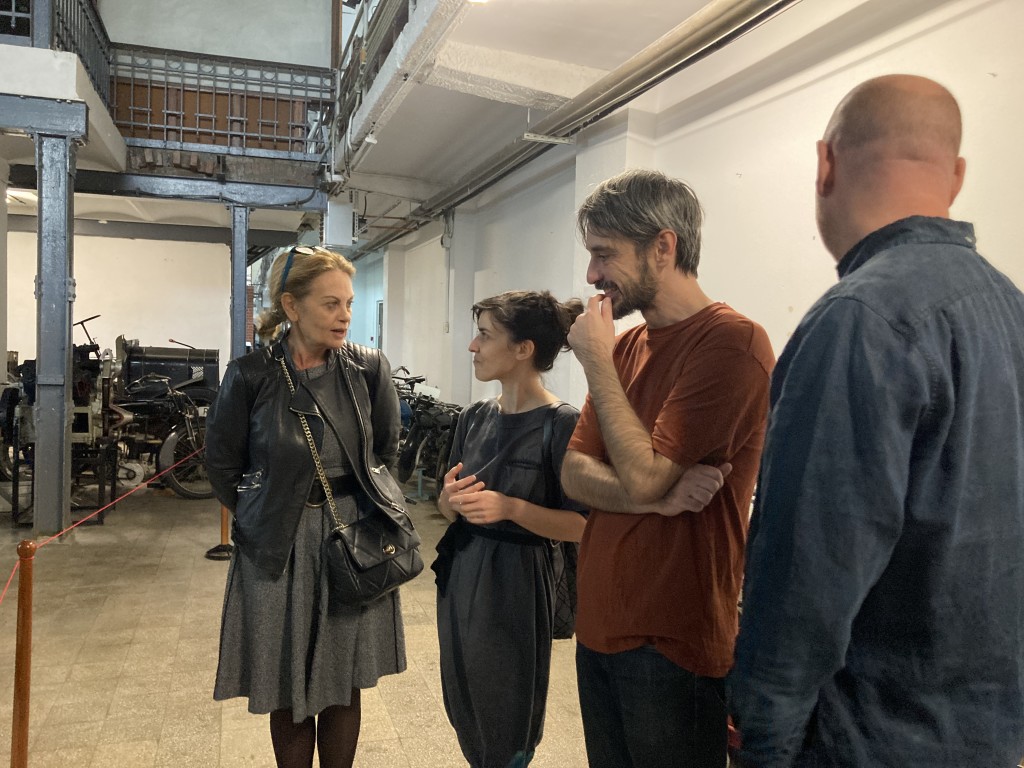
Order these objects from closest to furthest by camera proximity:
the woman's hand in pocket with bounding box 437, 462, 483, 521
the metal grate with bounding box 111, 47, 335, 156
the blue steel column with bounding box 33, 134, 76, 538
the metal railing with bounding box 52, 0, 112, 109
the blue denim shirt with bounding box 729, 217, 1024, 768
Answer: the blue denim shirt with bounding box 729, 217, 1024, 768
the woman's hand in pocket with bounding box 437, 462, 483, 521
the blue steel column with bounding box 33, 134, 76, 538
the metal railing with bounding box 52, 0, 112, 109
the metal grate with bounding box 111, 47, 335, 156

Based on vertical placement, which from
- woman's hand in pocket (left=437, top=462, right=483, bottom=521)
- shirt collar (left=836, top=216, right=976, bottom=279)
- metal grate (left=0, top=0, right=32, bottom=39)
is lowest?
woman's hand in pocket (left=437, top=462, right=483, bottom=521)

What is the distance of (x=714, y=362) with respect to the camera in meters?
1.35

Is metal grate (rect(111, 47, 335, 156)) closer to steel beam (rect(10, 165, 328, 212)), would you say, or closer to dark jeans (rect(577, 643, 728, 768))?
steel beam (rect(10, 165, 328, 212))

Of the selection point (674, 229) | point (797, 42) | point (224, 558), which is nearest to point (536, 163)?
point (797, 42)

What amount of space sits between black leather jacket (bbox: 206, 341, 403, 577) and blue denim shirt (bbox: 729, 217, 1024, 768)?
4.89 ft

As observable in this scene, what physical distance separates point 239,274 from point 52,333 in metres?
3.20

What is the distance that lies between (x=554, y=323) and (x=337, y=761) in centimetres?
153

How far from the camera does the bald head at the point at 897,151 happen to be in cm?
96

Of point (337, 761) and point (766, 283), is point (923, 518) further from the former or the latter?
point (766, 283)

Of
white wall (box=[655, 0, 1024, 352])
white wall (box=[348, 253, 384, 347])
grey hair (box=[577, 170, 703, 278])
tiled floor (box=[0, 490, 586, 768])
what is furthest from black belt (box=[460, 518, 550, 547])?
white wall (box=[348, 253, 384, 347])

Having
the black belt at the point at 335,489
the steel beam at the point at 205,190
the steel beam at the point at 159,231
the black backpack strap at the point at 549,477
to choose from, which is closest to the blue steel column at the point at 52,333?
the steel beam at the point at 205,190

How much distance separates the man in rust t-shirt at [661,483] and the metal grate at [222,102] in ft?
27.9

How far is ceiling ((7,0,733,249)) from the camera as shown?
4.36 m

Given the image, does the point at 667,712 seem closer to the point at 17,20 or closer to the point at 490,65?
the point at 490,65
